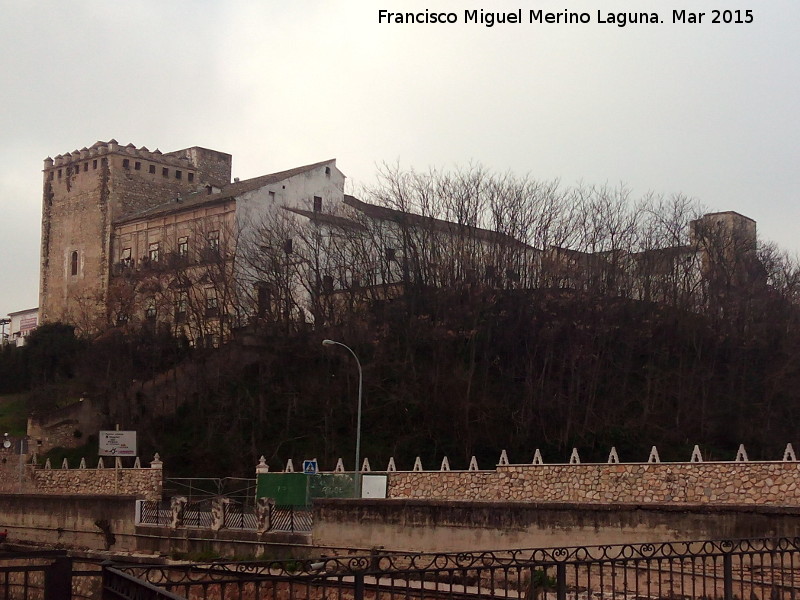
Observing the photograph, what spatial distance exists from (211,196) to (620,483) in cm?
4881

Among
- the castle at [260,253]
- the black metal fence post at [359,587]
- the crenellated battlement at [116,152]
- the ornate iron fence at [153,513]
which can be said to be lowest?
the ornate iron fence at [153,513]

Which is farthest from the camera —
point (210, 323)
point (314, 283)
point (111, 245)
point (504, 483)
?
point (111, 245)

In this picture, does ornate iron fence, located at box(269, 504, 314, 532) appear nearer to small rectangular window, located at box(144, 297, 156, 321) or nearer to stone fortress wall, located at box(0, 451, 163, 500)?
stone fortress wall, located at box(0, 451, 163, 500)

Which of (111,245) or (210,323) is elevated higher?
(111,245)

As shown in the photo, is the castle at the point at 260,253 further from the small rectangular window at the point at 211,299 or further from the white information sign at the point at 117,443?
the white information sign at the point at 117,443

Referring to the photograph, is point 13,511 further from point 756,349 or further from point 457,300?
point 756,349

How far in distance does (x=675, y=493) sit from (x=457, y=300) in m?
22.7

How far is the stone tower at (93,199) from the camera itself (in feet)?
247

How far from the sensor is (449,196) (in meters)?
50.0

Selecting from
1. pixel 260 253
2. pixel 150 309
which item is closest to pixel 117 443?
pixel 260 253

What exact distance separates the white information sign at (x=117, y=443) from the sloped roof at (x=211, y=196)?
2157cm

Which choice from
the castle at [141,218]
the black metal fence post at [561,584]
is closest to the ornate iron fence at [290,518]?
the black metal fence post at [561,584]

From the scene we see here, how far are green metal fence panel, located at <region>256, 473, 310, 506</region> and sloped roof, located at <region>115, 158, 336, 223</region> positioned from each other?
3431 centimetres

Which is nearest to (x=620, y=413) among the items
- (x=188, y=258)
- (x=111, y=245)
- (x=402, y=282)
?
(x=402, y=282)
